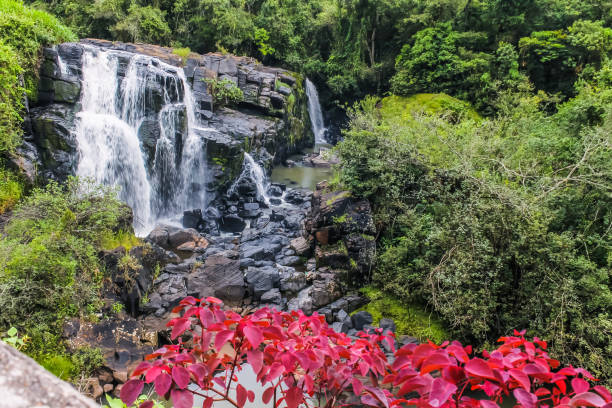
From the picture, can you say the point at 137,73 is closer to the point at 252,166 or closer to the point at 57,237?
the point at 252,166

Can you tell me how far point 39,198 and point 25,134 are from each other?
15.7ft

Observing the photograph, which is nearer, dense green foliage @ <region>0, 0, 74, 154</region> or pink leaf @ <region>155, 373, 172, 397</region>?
pink leaf @ <region>155, 373, 172, 397</region>

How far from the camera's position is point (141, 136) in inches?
450

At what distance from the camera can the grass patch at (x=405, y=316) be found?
20.2ft

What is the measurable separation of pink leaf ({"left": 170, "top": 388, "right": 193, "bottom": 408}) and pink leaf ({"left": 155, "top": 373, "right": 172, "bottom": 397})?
0.04 meters

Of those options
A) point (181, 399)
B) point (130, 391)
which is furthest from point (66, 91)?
point (181, 399)

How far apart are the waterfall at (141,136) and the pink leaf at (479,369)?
10.8 meters

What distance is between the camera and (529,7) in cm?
1445

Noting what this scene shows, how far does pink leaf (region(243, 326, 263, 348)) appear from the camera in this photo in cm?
135

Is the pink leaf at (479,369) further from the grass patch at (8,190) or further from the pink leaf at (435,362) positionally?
the grass patch at (8,190)

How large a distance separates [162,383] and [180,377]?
0.07 metres

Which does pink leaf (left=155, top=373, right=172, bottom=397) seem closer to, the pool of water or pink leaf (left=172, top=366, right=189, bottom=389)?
pink leaf (left=172, top=366, right=189, bottom=389)

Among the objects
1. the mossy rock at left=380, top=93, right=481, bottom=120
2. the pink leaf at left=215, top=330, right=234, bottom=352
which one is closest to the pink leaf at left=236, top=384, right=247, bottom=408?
the pink leaf at left=215, top=330, right=234, bottom=352

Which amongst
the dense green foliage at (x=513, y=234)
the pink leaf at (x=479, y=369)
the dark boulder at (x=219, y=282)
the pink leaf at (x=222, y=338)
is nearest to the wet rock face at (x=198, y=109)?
the dark boulder at (x=219, y=282)
